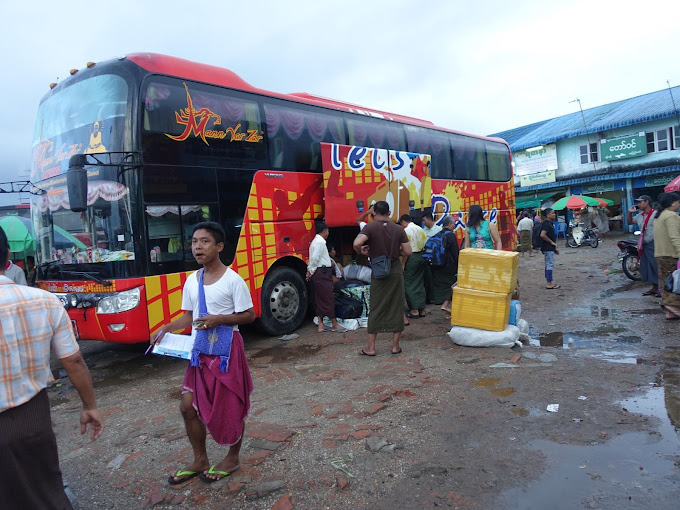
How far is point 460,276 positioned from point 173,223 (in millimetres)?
3673

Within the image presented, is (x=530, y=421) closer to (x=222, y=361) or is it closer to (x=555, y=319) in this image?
(x=222, y=361)

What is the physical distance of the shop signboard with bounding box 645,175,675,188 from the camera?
23.8 meters

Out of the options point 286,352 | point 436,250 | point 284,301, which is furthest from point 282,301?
point 436,250

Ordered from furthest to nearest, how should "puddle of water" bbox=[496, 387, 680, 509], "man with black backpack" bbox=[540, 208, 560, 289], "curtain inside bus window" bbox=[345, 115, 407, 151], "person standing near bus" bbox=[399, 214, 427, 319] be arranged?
1. "man with black backpack" bbox=[540, 208, 560, 289]
2. "curtain inside bus window" bbox=[345, 115, 407, 151]
3. "person standing near bus" bbox=[399, 214, 427, 319]
4. "puddle of water" bbox=[496, 387, 680, 509]

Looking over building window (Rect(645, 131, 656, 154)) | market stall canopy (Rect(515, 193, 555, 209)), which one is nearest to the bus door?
building window (Rect(645, 131, 656, 154))

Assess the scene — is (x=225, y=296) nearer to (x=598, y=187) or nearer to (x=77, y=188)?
(x=77, y=188)

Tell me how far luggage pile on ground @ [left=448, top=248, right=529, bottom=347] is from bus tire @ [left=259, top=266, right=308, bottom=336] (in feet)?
8.37

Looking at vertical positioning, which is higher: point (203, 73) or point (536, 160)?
point (536, 160)

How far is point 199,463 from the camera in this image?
3.11 meters

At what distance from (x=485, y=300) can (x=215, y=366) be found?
12.5ft

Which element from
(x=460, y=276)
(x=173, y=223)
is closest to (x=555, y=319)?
(x=460, y=276)

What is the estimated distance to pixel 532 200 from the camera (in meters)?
30.8

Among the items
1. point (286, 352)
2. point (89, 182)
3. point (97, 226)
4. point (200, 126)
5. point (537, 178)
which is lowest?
point (286, 352)

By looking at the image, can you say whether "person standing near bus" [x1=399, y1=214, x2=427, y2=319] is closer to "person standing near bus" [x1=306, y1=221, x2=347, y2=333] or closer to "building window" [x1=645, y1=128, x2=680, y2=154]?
"person standing near bus" [x1=306, y1=221, x2=347, y2=333]
